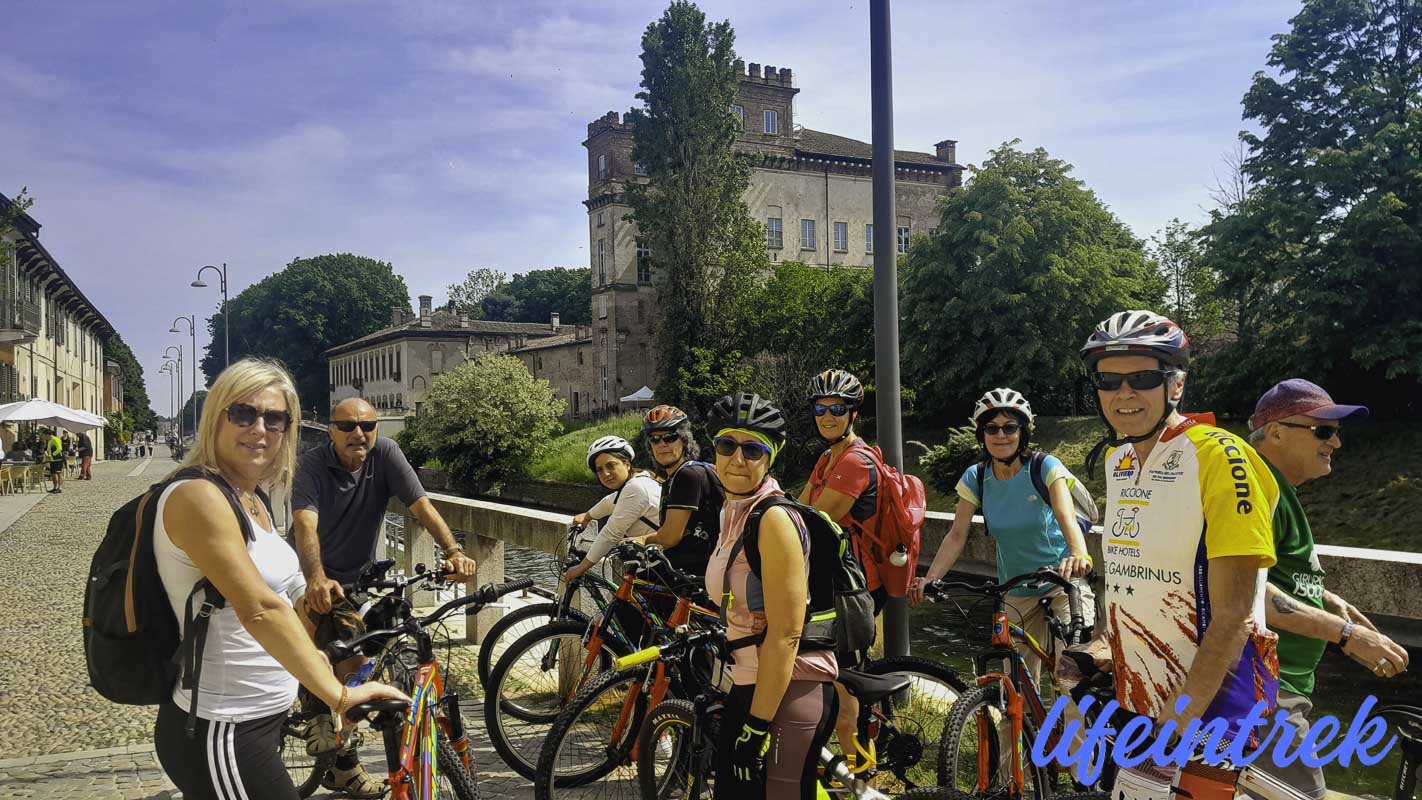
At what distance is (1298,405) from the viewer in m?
3.33

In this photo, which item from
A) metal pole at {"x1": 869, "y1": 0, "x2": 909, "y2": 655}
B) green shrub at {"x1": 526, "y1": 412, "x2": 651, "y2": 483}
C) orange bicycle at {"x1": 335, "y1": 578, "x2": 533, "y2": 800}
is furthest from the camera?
green shrub at {"x1": 526, "y1": 412, "x2": 651, "y2": 483}

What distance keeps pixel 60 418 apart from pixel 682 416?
114 ft

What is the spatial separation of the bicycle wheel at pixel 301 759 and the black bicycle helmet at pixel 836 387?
2821mm

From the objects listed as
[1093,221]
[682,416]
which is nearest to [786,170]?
[1093,221]

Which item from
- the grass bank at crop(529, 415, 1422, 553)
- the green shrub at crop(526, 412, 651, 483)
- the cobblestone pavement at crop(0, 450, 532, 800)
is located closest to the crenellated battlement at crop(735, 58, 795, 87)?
the green shrub at crop(526, 412, 651, 483)

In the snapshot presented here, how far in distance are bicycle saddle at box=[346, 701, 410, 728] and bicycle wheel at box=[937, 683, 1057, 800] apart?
6.48 feet

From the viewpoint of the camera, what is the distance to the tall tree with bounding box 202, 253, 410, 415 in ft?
330

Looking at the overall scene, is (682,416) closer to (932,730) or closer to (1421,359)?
(932,730)

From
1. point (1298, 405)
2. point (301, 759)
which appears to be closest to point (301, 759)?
point (301, 759)

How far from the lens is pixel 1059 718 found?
416 centimetres

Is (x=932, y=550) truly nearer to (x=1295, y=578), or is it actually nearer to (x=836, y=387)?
(x=836, y=387)

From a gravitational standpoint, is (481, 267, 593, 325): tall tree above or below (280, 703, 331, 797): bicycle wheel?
above

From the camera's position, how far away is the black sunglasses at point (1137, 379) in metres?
2.91

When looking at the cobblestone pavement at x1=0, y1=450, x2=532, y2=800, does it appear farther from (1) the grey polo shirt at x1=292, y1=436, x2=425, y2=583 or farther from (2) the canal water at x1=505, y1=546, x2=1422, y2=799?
(2) the canal water at x1=505, y1=546, x2=1422, y2=799
